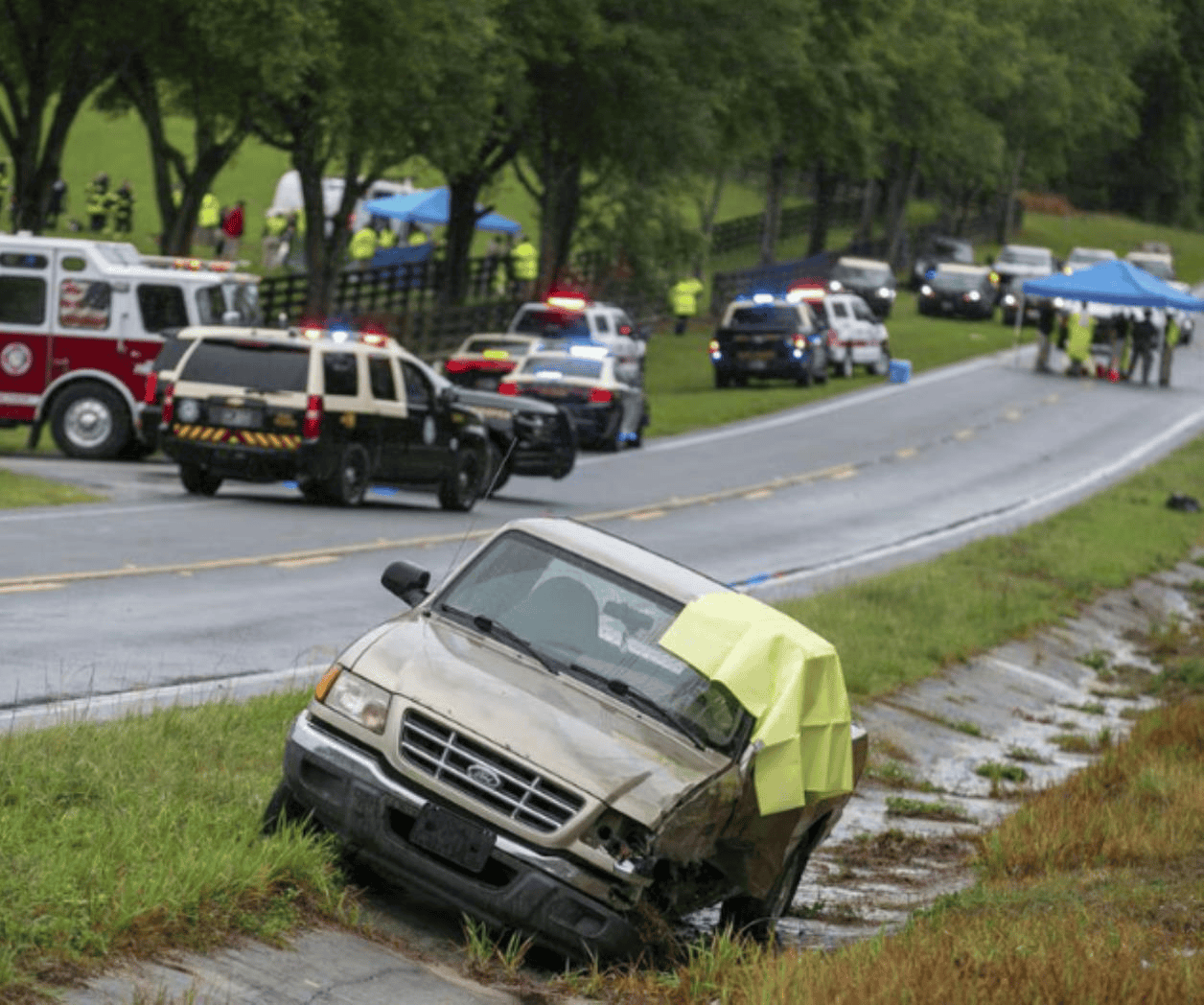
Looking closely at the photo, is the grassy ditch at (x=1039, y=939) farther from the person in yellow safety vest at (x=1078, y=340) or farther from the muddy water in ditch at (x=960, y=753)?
the person in yellow safety vest at (x=1078, y=340)

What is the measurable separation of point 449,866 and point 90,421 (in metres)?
21.1

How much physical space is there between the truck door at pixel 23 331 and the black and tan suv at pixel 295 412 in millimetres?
3709

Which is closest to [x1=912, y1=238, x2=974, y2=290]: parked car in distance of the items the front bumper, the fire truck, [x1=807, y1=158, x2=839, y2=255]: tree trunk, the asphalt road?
[x1=807, y1=158, x2=839, y2=255]: tree trunk

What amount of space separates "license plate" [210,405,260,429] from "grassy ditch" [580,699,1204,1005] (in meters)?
13.2

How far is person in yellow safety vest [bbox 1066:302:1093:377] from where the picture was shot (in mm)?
60688

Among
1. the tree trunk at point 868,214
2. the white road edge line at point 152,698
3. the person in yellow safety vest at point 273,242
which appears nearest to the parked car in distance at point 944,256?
the tree trunk at point 868,214

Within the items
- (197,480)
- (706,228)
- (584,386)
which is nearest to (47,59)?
(584,386)

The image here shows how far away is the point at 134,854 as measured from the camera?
27.1ft

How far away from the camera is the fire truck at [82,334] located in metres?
28.8

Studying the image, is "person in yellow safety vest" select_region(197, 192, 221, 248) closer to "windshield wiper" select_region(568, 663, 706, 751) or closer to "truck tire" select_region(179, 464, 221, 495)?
"truck tire" select_region(179, 464, 221, 495)

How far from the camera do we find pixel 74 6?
37406 mm

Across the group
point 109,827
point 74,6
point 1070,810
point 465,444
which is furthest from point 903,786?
point 74,6

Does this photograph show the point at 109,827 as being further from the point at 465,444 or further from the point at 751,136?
the point at 751,136

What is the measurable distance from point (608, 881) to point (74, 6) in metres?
31.2
